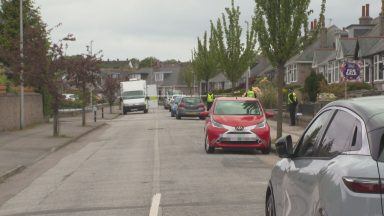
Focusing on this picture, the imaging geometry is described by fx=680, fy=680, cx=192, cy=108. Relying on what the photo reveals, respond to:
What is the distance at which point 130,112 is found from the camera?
65.1 metres

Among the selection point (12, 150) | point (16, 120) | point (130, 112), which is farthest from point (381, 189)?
point (130, 112)

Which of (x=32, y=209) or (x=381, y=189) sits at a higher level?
(x=381, y=189)

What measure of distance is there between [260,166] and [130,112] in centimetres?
5040

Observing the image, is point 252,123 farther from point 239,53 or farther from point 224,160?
point 239,53

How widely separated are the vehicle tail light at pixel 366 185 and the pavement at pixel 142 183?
522cm

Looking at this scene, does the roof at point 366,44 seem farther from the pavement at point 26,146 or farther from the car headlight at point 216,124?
the car headlight at point 216,124

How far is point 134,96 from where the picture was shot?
60438 millimetres

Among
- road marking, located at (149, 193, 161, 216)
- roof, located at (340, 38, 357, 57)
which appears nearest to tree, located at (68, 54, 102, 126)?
road marking, located at (149, 193, 161, 216)

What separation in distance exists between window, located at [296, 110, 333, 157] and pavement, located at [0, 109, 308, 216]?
3.40 m

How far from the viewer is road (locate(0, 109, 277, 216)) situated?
9749 millimetres

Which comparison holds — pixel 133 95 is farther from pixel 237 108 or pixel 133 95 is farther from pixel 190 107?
pixel 237 108

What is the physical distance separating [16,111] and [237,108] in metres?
14.5

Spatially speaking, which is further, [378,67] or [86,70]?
[378,67]

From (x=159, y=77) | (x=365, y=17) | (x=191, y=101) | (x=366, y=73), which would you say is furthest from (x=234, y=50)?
(x=159, y=77)
